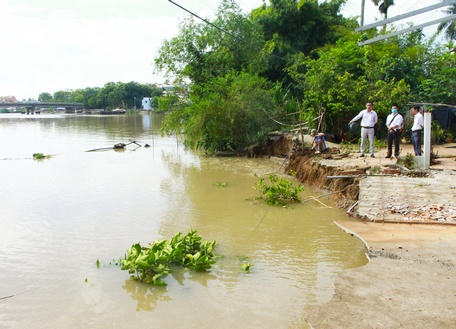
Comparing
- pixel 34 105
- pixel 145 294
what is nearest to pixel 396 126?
pixel 145 294

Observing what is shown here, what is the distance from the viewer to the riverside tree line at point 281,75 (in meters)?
16.2

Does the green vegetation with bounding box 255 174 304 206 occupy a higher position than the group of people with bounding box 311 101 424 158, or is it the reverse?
the group of people with bounding box 311 101 424 158

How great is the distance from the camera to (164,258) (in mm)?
6098

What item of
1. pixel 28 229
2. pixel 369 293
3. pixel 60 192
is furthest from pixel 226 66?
pixel 369 293

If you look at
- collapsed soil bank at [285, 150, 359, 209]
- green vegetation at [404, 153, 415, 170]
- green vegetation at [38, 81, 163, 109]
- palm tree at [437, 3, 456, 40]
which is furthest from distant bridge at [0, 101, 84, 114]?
green vegetation at [404, 153, 415, 170]

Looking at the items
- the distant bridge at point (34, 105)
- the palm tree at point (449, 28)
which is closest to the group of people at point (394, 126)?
the palm tree at point (449, 28)

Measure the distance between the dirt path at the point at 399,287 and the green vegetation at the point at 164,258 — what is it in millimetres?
2154

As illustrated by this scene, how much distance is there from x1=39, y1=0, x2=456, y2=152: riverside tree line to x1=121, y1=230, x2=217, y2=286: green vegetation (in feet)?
27.3

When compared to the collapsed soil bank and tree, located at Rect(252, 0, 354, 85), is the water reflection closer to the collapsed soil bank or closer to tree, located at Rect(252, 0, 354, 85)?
the collapsed soil bank

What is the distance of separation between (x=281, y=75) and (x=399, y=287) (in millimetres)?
21488

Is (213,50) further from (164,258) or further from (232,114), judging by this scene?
(164,258)

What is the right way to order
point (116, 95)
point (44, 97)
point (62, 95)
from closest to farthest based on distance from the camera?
point (116, 95) → point (62, 95) → point (44, 97)

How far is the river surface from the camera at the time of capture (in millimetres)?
5059

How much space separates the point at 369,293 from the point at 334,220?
3.99 meters
